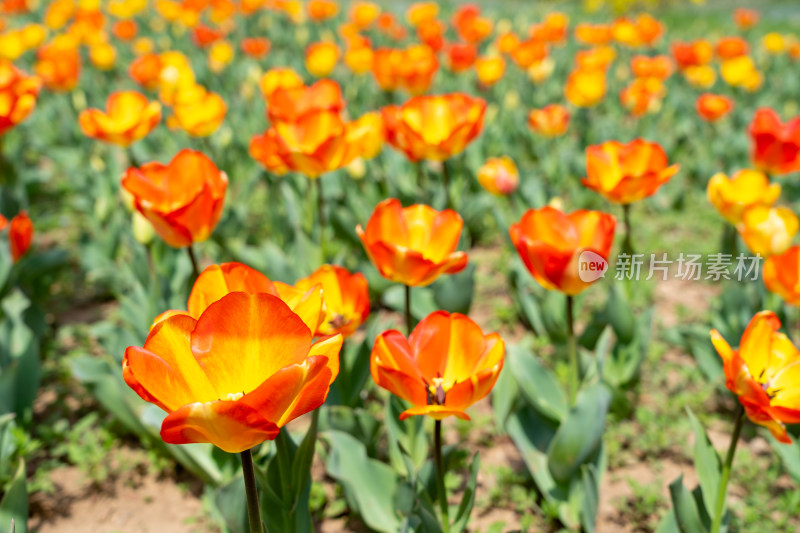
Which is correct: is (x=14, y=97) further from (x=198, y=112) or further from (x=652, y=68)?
(x=652, y=68)

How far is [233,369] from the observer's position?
972 millimetres

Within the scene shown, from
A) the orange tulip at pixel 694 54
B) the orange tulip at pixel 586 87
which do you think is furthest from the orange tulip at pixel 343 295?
the orange tulip at pixel 694 54

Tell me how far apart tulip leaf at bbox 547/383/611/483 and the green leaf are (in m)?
0.23

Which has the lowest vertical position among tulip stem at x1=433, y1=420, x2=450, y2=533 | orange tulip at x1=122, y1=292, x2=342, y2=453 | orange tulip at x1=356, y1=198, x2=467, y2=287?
tulip stem at x1=433, y1=420, x2=450, y2=533

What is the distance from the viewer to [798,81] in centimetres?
634

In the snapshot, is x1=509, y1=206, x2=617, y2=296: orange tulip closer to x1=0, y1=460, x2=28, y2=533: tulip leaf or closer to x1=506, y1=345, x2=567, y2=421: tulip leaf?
x1=506, y1=345, x2=567, y2=421: tulip leaf

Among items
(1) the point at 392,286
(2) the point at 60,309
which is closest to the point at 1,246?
(2) the point at 60,309

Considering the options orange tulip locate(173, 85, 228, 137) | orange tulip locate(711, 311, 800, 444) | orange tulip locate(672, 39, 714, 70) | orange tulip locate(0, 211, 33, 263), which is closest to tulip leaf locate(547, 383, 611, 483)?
orange tulip locate(711, 311, 800, 444)

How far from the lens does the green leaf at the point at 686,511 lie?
1600 mm

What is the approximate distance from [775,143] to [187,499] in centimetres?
259

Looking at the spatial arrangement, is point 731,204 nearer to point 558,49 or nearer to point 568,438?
point 568,438

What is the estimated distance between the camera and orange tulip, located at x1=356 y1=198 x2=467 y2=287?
1513 mm

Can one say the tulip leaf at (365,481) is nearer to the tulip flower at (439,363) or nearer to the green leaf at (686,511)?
the tulip flower at (439,363)

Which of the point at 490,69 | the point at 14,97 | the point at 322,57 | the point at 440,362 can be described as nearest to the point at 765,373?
the point at 440,362
